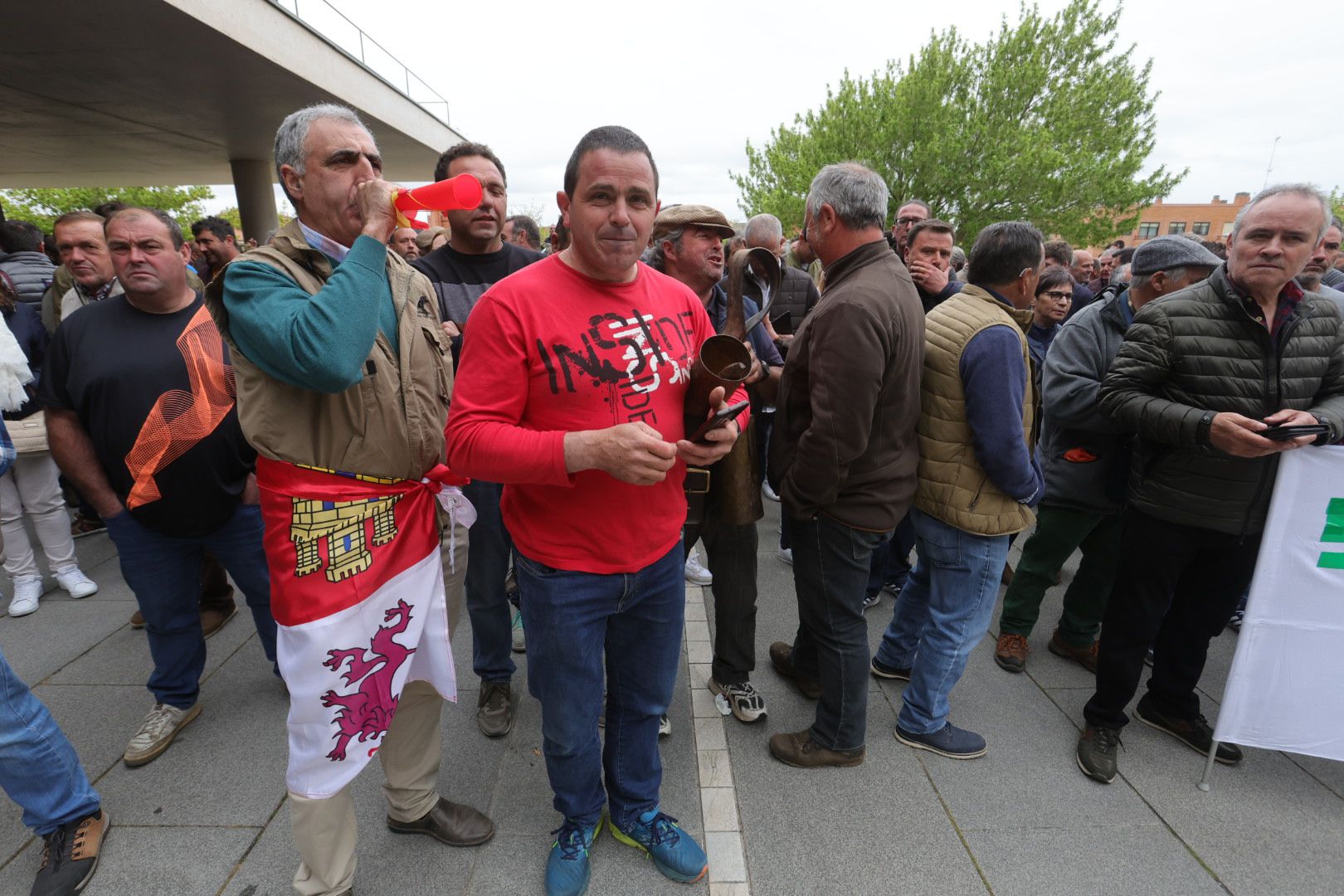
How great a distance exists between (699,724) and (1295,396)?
8.61 ft

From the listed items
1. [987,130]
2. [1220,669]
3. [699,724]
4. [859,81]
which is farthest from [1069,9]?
[699,724]

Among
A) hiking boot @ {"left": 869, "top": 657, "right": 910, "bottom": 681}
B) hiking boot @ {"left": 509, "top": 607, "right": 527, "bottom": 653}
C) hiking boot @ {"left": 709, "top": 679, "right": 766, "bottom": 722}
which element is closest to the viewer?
hiking boot @ {"left": 709, "top": 679, "right": 766, "bottom": 722}

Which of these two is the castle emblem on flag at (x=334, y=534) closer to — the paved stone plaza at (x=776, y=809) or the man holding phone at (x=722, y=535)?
the paved stone plaza at (x=776, y=809)

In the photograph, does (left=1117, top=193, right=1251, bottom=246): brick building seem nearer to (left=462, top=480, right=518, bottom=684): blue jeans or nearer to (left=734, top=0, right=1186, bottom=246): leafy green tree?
(left=734, top=0, right=1186, bottom=246): leafy green tree

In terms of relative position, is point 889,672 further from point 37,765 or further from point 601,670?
point 37,765

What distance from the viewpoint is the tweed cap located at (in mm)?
2686

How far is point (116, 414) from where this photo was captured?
92.0 inches

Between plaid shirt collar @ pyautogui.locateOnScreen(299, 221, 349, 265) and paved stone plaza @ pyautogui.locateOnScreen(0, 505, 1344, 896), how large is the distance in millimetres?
1954

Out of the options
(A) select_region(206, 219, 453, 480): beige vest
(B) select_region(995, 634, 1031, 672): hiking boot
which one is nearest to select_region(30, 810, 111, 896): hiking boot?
(A) select_region(206, 219, 453, 480): beige vest

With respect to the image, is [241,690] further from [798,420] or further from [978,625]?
[978,625]

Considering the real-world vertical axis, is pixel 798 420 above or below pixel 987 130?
below

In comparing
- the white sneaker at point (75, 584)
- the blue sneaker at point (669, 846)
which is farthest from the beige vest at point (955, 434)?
the white sneaker at point (75, 584)

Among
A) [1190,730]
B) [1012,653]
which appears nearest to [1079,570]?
[1012,653]

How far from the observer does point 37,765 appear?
192 centimetres
